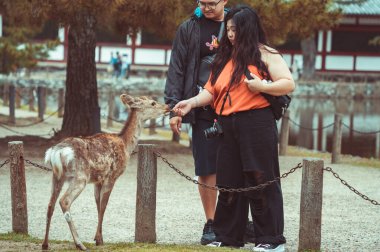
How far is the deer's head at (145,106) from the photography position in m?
7.26

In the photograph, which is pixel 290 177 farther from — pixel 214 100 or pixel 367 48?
pixel 367 48

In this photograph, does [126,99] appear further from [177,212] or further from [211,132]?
[177,212]

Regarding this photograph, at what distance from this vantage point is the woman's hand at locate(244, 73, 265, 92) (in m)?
6.25

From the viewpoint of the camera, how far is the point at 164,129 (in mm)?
21969

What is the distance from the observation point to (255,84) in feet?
20.5

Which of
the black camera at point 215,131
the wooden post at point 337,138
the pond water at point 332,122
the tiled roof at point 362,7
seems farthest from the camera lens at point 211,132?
the tiled roof at point 362,7

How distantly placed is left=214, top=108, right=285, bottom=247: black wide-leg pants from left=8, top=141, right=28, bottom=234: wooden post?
178 cm

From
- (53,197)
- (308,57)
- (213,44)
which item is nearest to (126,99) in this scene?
(213,44)

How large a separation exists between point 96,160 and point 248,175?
118 centimetres

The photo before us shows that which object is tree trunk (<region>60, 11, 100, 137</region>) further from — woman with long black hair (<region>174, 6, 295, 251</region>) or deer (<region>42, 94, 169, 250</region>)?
woman with long black hair (<region>174, 6, 295, 251</region>)

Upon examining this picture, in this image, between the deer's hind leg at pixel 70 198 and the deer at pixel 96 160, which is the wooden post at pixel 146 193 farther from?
the deer's hind leg at pixel 70 198

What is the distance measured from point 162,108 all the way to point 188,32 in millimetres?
682

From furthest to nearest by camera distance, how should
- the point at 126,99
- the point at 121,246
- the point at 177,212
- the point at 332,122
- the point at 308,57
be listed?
the point at 308,57 → the point at 332,122 → the point at 177,212 → the point at 126,99 → the point at 121,246

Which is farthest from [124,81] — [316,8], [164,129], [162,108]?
[162,108]
